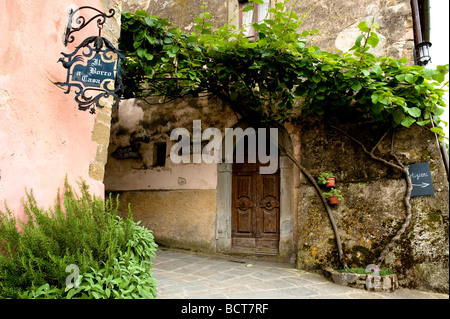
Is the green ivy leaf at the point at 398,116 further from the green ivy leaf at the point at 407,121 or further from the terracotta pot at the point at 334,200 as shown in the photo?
the terracotta pot at the point at 334,200

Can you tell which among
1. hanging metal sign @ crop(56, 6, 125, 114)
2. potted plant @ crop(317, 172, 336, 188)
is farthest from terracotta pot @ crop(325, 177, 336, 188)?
hanging metal sign @ crop(56, 6, 125, 114)

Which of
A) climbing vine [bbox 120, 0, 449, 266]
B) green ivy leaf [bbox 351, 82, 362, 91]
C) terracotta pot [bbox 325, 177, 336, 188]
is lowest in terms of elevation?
terracotta pot [bbox 325, 177, 336, 188]

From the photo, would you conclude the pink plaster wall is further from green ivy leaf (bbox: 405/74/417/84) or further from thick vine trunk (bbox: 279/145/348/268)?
green ivy leaf (bbox: 405/74/417/84)

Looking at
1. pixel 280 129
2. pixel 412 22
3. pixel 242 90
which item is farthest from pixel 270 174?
pixel 412 22

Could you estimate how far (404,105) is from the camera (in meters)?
3.35

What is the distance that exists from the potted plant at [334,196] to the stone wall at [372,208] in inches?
3.5

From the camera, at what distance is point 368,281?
3141mm

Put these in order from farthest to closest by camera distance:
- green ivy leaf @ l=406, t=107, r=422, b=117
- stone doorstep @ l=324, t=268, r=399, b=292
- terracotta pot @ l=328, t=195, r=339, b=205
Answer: terracotta pot @ l=328, t=195, r=339, b=205 < green ivy leaf @ l=406, t=107, r=422, b=117 < stone doorstep @ l=324, t=268, r=399, b=292

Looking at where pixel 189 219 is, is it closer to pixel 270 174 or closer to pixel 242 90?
pixel 270 174

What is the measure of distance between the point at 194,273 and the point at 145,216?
86.2 inches

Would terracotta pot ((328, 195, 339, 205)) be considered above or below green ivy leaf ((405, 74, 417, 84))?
below

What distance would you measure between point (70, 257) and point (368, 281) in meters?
2.83

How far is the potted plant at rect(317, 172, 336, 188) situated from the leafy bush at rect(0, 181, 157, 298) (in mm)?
2761

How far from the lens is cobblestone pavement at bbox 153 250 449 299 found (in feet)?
8.98
